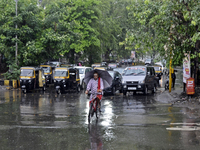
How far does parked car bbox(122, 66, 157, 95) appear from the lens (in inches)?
873

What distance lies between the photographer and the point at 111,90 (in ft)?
75.5

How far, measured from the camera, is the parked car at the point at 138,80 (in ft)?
72.7

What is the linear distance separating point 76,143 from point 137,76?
15.1m

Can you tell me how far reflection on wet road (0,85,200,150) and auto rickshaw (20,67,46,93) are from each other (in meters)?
10.5

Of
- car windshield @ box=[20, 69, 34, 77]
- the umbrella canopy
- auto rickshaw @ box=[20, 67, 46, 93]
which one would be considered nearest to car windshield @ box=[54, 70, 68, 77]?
auto rickshaw @ box=[20, 67, 46, 93]

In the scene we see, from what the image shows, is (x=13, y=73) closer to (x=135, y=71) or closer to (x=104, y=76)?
(x=135, y=71)

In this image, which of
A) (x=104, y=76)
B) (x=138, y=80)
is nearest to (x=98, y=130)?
(x=104, y=76)

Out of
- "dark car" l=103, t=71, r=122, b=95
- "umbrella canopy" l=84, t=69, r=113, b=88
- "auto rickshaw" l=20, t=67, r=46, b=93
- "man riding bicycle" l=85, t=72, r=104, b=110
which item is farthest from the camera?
"auto rickshaw" l=20, t=67, r=46, b=93

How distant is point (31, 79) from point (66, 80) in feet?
8.97

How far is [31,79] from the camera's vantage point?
25.5 m

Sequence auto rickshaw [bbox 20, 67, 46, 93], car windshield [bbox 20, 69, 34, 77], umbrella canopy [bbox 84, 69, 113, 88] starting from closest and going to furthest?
umbrella canopy [bbox 84, 69, 113, 88]
auto rickshaw [bbox 20, 67, 46, 93]
car windshield [bbox 20, 69, 34, 77]

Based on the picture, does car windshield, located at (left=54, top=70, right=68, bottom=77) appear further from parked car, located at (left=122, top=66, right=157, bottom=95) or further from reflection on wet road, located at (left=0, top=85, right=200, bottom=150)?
reflection on wet road, located at (left=0, top=85, right=200, bottom=150)

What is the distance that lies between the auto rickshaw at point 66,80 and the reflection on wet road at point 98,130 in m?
10.4

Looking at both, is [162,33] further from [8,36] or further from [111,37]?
[111,37]
